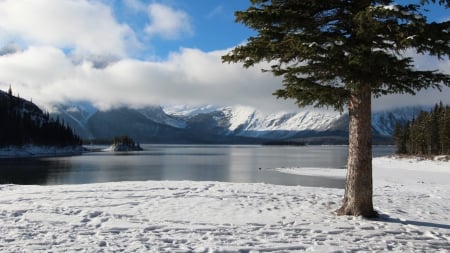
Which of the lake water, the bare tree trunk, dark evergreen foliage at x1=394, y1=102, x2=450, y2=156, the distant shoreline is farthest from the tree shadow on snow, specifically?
the distant shoreline

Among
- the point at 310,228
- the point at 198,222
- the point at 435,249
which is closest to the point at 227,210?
the point at 198,222

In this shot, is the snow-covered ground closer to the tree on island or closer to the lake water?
the tree on island

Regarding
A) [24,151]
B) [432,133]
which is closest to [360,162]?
[432,133]

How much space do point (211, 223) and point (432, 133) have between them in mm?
110993

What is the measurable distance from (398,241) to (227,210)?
269 inches

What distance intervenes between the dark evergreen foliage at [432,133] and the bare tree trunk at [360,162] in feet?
327

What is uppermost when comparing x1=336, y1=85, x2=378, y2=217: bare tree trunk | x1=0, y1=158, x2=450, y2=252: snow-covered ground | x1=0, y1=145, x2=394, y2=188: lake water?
x1=336, y1=85, x2=378, y2=217: bare tree trunk

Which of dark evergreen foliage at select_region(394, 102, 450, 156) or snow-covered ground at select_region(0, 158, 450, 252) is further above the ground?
dark evergreen foliage at select_region(394, 102, 450, 156)

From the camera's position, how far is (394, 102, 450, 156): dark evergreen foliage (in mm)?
106562

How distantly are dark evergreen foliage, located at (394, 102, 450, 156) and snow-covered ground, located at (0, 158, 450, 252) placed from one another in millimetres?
94323

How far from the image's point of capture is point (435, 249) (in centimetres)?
1241

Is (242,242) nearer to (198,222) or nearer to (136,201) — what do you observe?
(198,222)

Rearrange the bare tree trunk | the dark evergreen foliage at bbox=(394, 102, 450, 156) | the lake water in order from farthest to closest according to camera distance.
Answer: the dark evergreen foliage at bbox=(394, 102, 450, 156) → the lake water → the bare tree trunk

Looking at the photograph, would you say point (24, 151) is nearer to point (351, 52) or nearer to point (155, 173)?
point (155, 173)
